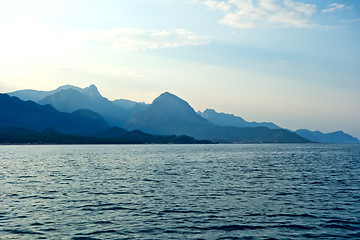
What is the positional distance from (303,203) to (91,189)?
114ft

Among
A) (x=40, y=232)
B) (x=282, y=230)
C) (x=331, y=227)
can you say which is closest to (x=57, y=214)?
(x=40, y=232)

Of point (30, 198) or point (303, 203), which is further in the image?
point (30, 198)

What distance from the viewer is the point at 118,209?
3950cm

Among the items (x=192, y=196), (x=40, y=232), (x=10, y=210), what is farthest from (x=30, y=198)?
(x=192, y=196)

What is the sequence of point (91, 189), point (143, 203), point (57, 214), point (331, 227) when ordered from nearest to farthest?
point (331, 227)
point (57, 214)
point (143, 203)
point (91, 189)

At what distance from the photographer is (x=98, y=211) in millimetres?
38406

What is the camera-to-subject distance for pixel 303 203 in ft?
145

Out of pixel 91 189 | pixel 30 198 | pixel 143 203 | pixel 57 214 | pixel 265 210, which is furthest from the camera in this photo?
pixel 91 189

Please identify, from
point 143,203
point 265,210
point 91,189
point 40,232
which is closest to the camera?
point 40,232

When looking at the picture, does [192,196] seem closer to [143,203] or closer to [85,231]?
[143,203]

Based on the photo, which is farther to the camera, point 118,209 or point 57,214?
point 118,209

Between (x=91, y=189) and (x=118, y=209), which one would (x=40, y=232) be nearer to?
(x=118, y=209)

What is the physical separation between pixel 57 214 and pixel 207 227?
17.9 meters

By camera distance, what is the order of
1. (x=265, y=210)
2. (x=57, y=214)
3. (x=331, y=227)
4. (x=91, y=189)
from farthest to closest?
(x=91, y=189), (x=265, y=210), (x=57, y=214), (x=331, y=227)
